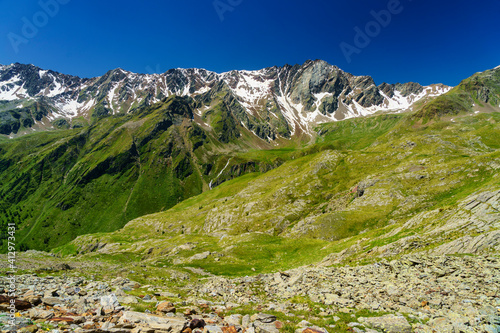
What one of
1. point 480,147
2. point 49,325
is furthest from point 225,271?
point 480,147

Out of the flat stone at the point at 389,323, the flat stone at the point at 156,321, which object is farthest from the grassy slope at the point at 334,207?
the flat stone at the point at 156,321

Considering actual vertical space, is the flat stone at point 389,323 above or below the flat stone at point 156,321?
below

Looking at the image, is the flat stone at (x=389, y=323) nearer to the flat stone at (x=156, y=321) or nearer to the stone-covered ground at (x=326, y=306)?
the stone-covered ground at (x=326, y=306)

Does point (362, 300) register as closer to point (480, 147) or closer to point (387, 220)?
point (387, 220)

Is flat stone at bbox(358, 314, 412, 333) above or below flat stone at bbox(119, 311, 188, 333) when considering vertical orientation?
below

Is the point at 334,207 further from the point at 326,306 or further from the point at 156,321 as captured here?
the point at 156,321

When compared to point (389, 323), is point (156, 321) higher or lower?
higher

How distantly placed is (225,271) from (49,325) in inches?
1655

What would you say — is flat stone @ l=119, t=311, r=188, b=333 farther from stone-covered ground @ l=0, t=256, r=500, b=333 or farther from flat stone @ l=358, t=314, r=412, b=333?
flat stone @ l=358, t=314, r=412, b=333

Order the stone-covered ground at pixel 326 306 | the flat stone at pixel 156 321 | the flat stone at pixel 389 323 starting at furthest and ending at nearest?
the flat stone at pixel 389 323
the stone-covered ground at pixel 326 306
the flat stone at pixel 156 321

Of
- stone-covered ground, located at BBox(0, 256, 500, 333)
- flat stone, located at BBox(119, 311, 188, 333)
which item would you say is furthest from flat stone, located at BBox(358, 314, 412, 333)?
flat stone, located at BBox(119, 311, 188, 333)

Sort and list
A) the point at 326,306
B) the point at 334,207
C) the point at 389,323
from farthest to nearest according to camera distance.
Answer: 1. the point at 334,207
2. the point at 326,306
3. the point at 389,323

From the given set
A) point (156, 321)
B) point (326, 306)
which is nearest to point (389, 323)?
point (326, 306)

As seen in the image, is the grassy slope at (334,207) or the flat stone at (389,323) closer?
the flat stone at (389,323)
